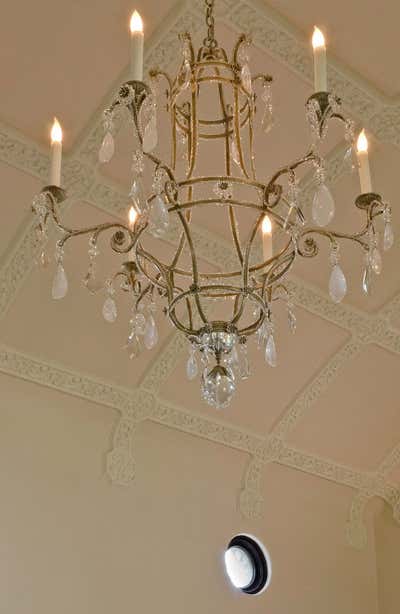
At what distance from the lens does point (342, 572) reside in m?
9.87

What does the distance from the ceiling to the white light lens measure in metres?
0.25

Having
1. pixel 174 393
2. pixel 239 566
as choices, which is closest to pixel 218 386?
pixel 174 393

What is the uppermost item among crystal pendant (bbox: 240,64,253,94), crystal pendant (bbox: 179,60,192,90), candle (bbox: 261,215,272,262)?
crystal pendant (bbox: 240,64,253,94)

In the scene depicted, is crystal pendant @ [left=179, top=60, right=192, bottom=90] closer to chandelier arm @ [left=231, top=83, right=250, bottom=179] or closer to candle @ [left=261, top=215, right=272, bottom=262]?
chandelier arm @ [left=231, top=83, right=250, bottom=179]

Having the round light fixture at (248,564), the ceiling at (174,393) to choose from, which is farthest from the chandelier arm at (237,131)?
the round light fixture at (248,564)

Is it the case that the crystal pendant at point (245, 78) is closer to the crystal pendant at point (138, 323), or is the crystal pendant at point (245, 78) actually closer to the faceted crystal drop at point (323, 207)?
the faceted crystal drop at point (323, 207)

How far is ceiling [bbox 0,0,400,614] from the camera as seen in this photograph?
6066mm

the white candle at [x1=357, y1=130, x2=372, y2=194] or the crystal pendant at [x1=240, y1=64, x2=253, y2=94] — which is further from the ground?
the crystal pendant at [x1=240, y1=64, x2=253, y2=94]

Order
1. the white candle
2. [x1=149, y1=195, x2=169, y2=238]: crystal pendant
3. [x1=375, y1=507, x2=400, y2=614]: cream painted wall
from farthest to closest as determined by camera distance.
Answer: [x1=375, y1=507, x2=400, y2=614]: cream painted wall
the white candle
[x1=149, y1=195, x2=169, y2=238]: crystal pendant

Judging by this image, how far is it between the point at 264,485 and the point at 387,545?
71.5 inches

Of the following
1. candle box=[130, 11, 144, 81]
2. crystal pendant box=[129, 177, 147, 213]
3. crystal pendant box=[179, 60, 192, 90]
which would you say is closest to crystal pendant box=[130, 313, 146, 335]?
crystal pendant box=[129, 177, 147, 213]

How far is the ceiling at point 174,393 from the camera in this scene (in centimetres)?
607

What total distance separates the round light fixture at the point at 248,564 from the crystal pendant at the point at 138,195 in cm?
594

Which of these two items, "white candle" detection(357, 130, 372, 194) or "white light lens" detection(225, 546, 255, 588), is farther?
"white light lens" detection(225, 546, 255, 588)
